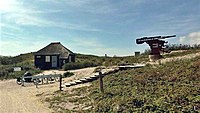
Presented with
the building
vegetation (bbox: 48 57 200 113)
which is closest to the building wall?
the building

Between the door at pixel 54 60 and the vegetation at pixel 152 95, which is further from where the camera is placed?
the door at pixel 54 60

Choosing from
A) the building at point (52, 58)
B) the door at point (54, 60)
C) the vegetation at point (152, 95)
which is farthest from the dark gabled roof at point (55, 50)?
the vegetation at point (152, 95)

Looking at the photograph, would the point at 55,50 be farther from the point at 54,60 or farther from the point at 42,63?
the point at 42,63

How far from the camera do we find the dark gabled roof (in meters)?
47.7

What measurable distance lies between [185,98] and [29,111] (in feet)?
23.2

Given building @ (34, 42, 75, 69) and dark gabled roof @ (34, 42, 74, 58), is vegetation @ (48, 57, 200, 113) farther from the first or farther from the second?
dark gabled roof @ (34, 42, 74, 58)

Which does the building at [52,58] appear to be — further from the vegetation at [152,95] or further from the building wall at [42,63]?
the vegetation at [152,95]

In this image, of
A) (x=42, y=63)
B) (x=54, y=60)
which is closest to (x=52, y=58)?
(x=54, y=60)

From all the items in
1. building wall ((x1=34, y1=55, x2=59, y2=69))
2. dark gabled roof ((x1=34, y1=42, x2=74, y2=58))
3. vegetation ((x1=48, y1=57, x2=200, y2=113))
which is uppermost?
dark gabled roof ((x1=34, y1=42, x2=74, y2=58))

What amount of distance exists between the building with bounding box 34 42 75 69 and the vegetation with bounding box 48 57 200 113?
29.7 meters

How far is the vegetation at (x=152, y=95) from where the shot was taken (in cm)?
1030

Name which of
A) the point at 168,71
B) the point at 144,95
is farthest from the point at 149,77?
the point at 144,95

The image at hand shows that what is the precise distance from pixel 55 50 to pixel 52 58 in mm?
1749

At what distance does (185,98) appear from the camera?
10695 millimetres
